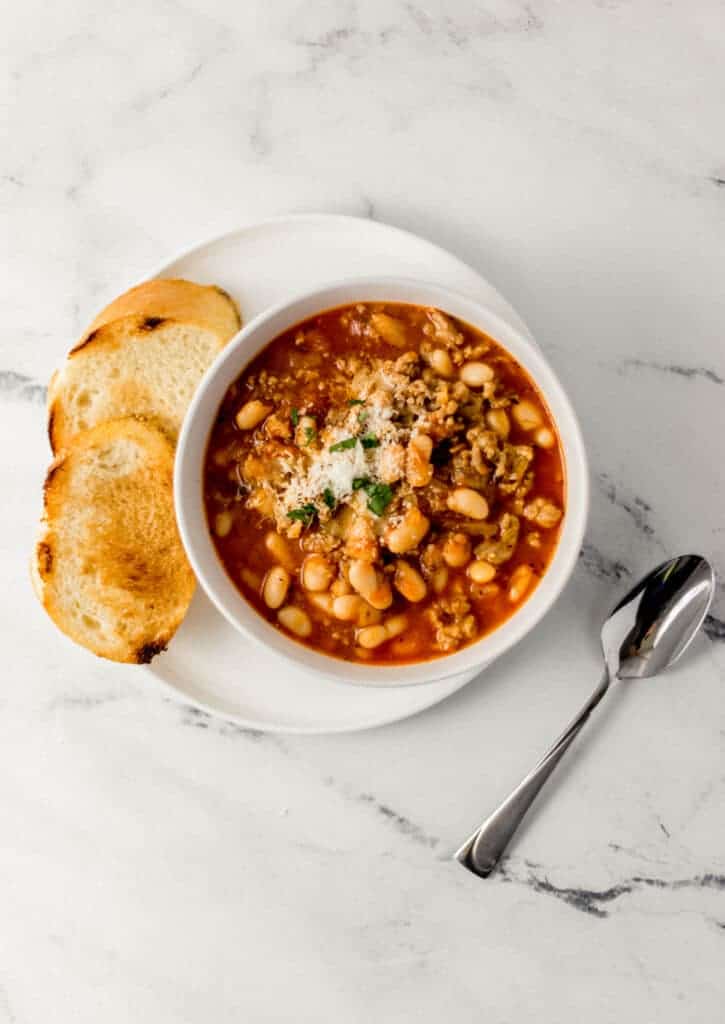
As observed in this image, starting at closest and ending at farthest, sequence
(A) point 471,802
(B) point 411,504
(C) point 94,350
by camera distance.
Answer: (B) point 411,504 → (C) point 94,350 → (A) point 471,802

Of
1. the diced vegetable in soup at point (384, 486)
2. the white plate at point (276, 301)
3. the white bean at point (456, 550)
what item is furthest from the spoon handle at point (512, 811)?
the white bean at point (456, 550)

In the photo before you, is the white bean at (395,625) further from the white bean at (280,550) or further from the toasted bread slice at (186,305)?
A: the toasted bread slice at (186,305)

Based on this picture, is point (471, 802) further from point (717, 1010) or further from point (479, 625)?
point (717, 1010)

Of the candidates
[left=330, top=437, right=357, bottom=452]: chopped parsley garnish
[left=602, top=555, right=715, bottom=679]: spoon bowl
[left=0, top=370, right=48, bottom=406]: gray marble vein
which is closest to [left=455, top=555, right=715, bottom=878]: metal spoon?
[left=602, top=555, right=715, bottom=679]: spoon bowl

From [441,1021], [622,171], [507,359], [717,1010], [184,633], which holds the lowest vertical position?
[441,1021]

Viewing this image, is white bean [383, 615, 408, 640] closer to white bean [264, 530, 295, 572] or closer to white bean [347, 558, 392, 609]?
white bean [347, 558, 392, 609]

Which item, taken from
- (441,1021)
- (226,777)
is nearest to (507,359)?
(226,777)
